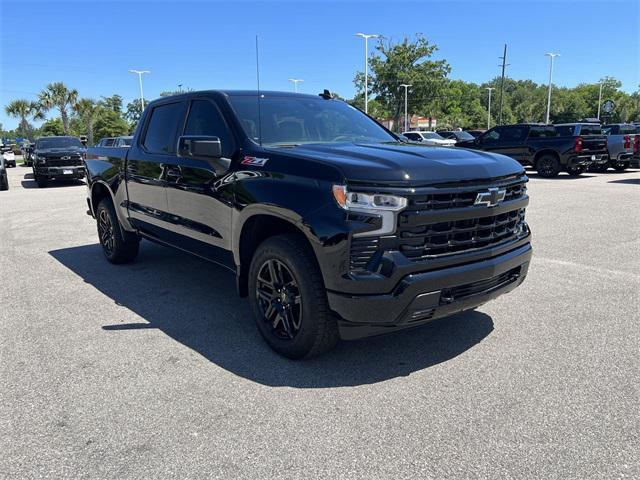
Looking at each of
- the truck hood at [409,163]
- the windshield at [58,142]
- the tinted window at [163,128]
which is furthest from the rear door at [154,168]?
the windshield at [58,142]

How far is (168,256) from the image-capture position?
6.99 metres

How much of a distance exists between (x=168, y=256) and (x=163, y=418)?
422 centimetres

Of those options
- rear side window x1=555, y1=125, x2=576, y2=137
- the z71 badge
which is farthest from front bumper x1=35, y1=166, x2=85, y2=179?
the z71 badge

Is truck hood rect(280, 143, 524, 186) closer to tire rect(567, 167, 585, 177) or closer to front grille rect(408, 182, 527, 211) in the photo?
front grille rect(408, 182, 527, 211)

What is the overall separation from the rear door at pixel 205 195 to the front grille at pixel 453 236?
151 cm

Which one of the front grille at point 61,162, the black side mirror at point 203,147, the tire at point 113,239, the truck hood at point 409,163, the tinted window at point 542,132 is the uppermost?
the tinted window at point 542,132

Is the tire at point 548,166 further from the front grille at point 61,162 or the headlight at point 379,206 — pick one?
the front grille at point 61,162

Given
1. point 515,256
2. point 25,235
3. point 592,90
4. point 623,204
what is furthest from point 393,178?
point 592,90

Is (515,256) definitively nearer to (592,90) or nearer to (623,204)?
(623,204)

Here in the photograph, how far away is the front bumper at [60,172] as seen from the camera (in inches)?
717

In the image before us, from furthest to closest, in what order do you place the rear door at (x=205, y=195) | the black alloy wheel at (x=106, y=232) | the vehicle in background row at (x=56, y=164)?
the vehicle in background row at (x=56, y=164) → the black alloy wheel at (x=106, y=232) → the rear door at (x=205, y=195)

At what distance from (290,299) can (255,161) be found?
1028 mm

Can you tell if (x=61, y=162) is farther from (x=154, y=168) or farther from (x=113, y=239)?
(x=154, y=168)

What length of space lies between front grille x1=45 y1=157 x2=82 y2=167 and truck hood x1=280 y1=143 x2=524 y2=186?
17.0 metres
